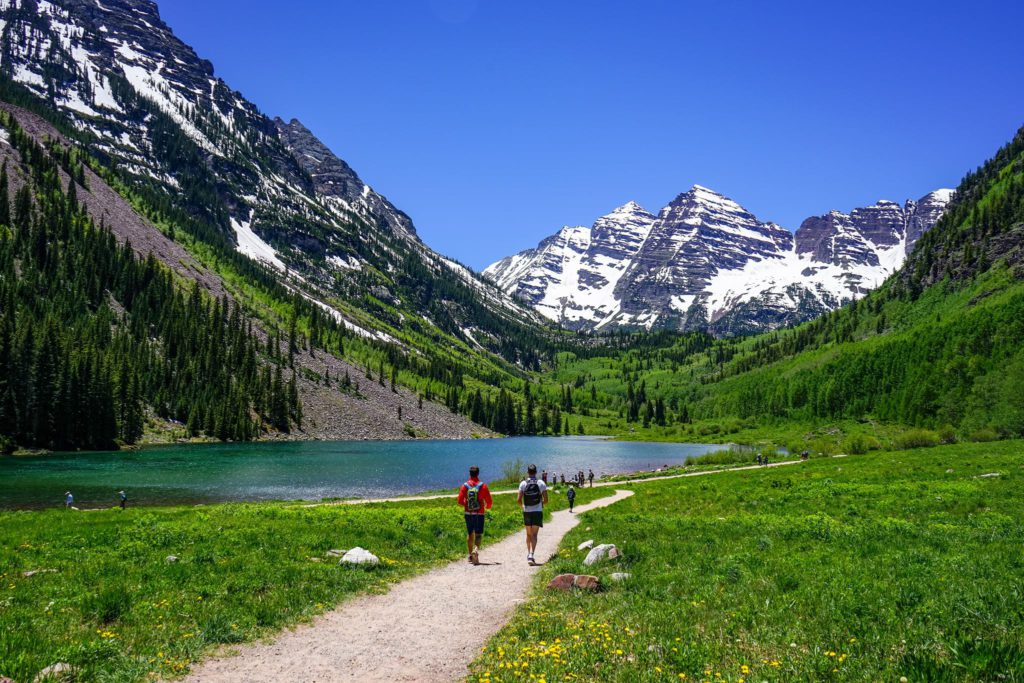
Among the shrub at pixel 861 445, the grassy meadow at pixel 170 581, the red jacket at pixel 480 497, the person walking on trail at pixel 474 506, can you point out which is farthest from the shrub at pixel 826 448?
the person walking on trail at pixel 474 506

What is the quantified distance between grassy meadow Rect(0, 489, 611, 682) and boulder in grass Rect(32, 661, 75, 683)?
0.12 m

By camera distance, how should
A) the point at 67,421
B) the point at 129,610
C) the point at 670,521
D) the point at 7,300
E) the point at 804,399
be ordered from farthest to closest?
the point at 804,399 < the point at 7,300 < the point at 67,421 < the point at 670,521 < the point at 129,610

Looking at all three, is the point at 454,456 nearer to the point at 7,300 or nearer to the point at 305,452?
the point at 305,452

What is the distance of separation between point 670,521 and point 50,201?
224 meters

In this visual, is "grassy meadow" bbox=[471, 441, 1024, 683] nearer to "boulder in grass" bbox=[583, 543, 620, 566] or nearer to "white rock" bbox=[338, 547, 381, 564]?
"boulder in grass" bbox=[583, 543, 620, 566]

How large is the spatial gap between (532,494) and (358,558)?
24.4ft

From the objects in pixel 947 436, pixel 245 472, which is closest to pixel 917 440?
pixel 947 436

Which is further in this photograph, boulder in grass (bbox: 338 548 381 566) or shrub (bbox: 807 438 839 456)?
shrub (bbox: 807 438 839 456)

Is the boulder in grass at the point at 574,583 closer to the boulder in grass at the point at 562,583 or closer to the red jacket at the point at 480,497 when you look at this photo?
the boulder in grass at the point at 562,583

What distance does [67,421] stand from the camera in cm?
10888

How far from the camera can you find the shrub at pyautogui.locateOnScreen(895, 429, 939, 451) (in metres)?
85.4

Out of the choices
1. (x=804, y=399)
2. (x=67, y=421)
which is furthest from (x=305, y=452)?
(x=804, y=399)

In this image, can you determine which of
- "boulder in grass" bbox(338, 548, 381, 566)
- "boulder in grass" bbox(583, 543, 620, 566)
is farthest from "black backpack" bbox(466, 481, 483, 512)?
"boulder in grass" bbox(583, 543, 620, 566)

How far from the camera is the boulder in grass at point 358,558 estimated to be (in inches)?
789
